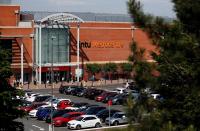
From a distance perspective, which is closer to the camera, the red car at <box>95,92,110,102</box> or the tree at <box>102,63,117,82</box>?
the red car at <box>95,92,110,102</box>

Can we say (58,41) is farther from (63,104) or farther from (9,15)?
(63,104)

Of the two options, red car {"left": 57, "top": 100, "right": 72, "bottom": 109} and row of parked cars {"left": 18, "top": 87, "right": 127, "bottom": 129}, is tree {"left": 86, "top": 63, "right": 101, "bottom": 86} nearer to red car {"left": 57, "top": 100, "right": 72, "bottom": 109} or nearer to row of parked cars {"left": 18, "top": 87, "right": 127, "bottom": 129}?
red car {"left": 57, "top": 100, "right": 72, "bottom": 109}

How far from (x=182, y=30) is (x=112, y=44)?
60.7m

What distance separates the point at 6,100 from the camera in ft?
55.3

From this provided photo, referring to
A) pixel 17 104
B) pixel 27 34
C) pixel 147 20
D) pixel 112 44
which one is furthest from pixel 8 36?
pixel 147 20

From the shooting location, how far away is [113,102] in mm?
43812

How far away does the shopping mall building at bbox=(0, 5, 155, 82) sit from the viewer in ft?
209

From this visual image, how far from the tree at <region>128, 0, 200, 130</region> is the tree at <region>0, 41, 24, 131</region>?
6884mm

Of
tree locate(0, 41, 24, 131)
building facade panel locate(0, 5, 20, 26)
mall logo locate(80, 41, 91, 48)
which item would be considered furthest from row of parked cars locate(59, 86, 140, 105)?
tree locate(0, 41, 24, 131)

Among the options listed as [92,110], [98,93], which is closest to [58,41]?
[98,93]

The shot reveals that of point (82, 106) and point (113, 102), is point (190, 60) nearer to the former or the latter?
point (82, 106)

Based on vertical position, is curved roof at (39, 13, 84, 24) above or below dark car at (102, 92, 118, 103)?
above

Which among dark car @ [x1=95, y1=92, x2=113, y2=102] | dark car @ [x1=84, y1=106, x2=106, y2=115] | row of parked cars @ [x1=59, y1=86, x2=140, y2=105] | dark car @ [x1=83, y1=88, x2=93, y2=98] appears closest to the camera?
dark car @ [x1=84, y1=106, x2=106, y2=115]

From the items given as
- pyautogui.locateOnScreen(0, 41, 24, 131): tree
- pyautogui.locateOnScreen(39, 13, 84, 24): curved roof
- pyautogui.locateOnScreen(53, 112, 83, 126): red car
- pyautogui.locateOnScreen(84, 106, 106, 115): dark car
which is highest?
pyautogui.locateOnScreen(39, 13, 84, 24): curved roof
